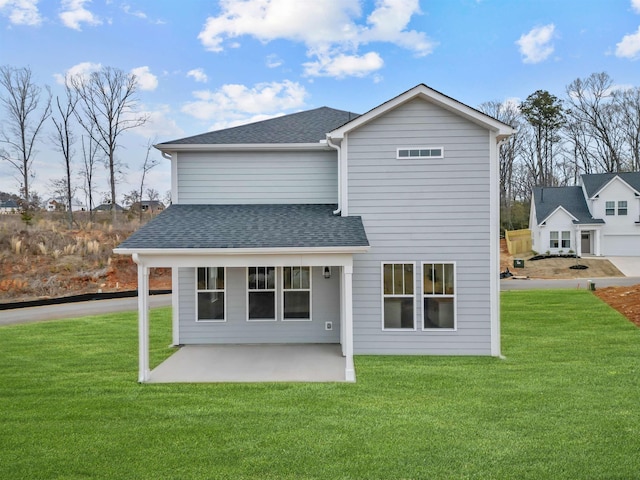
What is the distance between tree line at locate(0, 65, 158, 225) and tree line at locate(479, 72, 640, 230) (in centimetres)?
3538

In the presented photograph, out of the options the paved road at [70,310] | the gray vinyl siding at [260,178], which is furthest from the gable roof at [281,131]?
the paved road at [70,310]

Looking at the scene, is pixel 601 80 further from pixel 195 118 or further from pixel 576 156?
pixel 195 118

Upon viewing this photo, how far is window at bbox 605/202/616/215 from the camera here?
32.2 m

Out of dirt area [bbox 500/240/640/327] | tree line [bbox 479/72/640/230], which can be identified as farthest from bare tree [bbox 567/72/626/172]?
dirt area [bbox 500/240/640/327]

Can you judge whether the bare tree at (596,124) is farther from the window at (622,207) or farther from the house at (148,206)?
the house at (148,206)

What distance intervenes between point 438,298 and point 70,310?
1475 cm

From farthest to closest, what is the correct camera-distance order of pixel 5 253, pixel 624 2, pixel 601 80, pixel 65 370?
pixel 601 80
pixel 624 2
pixel 5 253
pixel 65 370

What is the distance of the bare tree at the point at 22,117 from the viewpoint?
2888 centimetres

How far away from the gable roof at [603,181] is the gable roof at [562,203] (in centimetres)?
103

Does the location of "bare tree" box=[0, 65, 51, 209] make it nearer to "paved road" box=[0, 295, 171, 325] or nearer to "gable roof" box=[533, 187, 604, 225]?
"paved road" box=[0, 295, 171, 325]

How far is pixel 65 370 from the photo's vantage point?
880cm

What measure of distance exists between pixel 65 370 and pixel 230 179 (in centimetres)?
574

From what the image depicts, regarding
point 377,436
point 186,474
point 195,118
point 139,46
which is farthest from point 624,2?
point 186,474

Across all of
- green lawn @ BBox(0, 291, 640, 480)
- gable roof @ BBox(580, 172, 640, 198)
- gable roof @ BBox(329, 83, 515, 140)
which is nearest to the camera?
green lawn @ BBox(0, 291, 640, 480)
